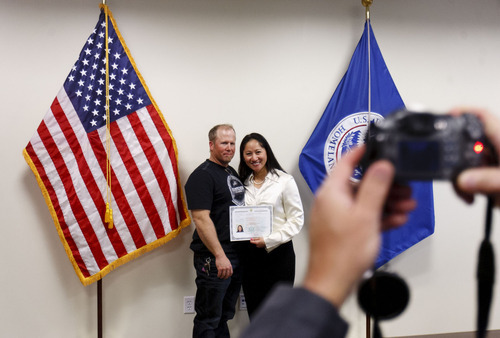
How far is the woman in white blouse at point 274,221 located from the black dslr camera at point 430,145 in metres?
1.56

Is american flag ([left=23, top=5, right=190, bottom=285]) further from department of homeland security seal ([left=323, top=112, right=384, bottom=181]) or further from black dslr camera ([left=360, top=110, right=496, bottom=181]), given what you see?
black dslr camera ([left=360, top=110, right=496, bottom=181])

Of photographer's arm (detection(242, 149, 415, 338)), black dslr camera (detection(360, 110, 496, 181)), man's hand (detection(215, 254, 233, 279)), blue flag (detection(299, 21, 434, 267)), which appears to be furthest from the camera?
blue flag (detection(299, 21, 434, 267))

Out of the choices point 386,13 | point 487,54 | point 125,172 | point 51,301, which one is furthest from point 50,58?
point 487,54

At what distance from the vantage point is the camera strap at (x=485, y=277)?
47 centimetres

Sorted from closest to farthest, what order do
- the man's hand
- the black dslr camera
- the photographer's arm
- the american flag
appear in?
the photographer's arm → the black dslr camera → the man's hand → the american flag

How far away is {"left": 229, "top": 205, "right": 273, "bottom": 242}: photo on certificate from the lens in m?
1.89

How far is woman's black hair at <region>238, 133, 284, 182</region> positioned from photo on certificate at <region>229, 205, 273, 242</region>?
279 millimetres

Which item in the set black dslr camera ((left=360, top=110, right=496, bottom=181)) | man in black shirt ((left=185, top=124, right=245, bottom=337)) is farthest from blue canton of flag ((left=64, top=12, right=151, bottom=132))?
black dslr camera ((left=360, top=110, right=496, bottom=181))

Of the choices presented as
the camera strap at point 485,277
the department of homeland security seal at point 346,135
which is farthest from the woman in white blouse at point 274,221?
the camera strap at point 485,277

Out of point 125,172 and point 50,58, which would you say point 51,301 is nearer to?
point 125,172

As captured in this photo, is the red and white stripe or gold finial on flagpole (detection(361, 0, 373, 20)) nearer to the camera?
the red and white stripe

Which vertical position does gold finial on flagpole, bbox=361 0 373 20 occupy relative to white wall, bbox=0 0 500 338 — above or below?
above

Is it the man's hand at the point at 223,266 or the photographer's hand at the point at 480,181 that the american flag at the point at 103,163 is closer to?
the man's hand at the point at 223,266

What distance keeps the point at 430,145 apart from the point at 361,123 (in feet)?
6.20
